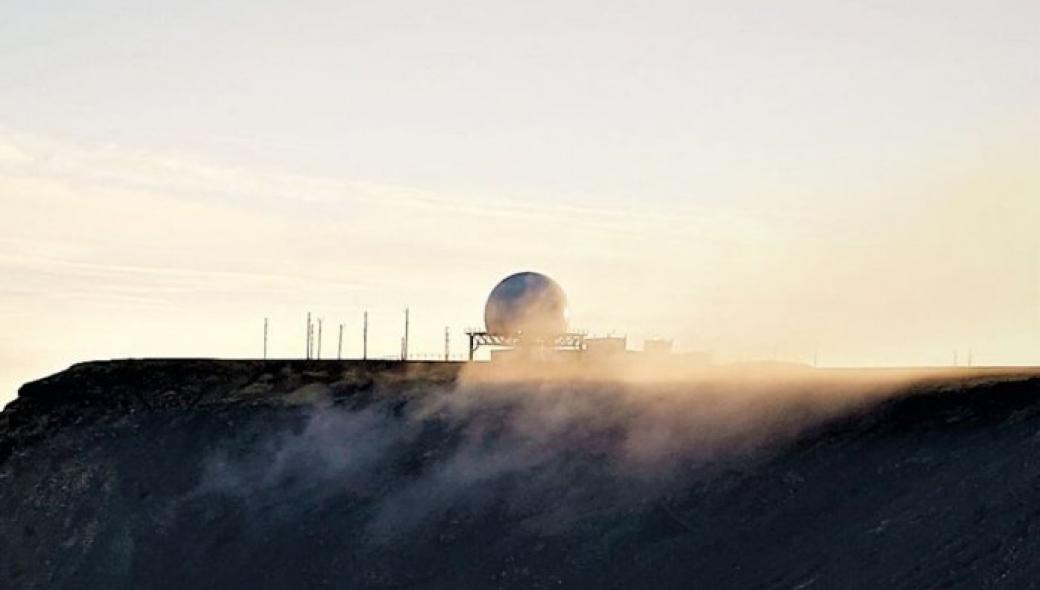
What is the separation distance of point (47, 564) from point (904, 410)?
35.8 m

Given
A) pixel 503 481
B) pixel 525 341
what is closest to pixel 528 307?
pixel 525 341

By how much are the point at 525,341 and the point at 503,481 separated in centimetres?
2644

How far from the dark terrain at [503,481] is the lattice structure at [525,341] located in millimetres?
11634

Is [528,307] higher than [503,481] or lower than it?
higher

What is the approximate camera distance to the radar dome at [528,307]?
80875 millimetres

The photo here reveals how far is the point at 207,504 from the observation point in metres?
62.1

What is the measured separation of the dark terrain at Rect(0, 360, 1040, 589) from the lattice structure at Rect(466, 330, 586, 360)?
38.2ft

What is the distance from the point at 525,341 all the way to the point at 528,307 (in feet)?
6.92

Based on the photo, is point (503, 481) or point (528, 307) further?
point (528, 307)

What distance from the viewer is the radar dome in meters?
80.9

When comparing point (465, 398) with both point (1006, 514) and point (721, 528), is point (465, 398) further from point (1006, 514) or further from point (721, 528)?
point (1006, 514)

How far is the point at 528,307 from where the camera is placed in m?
80.8

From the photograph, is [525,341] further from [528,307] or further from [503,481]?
[503,481]

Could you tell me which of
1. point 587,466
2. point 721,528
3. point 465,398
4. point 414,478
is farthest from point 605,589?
point 465,398
